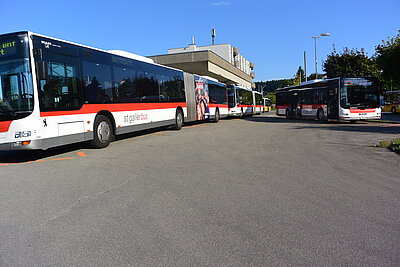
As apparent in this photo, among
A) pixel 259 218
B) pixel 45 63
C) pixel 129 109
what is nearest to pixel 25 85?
pixel 45 63

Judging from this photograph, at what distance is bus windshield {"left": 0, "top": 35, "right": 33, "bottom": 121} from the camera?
7.81 m

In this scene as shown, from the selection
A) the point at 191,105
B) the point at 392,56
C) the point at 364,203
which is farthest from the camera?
the point at 392,56

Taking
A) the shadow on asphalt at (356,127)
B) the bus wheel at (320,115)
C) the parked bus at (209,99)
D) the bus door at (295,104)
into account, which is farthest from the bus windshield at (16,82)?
the bus door at (295,104)

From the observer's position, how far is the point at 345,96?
19.9 m

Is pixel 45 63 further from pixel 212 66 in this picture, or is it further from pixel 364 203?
pixel 212 66

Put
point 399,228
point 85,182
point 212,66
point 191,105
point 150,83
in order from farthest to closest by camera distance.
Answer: point 212,66, point 191,105, point 150,83, point 85,182, point 399,228

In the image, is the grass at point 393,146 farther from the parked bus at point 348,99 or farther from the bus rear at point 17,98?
the parked bus at point 348,99

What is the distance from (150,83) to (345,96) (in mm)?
12537

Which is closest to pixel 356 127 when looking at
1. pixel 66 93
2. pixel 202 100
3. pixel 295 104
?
pixel 202 100

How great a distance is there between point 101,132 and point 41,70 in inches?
113

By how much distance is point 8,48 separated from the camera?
7941 millimetres

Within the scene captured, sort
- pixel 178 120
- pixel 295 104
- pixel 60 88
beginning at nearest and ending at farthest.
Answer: pixel 60 88, pixel 178 120, pixel 295 104

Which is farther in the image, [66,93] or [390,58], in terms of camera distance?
[390,58]

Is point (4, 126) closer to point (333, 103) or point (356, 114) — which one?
point (333, 103)
